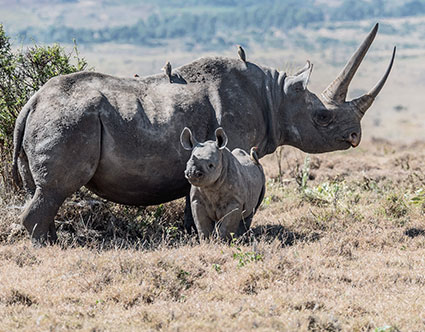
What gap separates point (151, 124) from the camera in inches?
374

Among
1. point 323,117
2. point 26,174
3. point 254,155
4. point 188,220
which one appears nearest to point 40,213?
point 26,174

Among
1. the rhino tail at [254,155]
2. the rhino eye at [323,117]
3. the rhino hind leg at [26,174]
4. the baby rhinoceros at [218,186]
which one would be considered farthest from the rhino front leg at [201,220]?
the rhino eye at [323,117]

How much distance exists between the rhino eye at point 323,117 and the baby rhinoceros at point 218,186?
5.29 ft

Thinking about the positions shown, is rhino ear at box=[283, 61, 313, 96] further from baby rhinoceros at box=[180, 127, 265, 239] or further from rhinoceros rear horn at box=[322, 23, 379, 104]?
baby rhinoceros at box=[180, 127, 265, 239]

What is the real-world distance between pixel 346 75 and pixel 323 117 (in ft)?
2.13

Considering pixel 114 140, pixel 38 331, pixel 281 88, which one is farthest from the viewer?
pixel 281 88

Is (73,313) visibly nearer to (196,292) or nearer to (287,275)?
(196,292)

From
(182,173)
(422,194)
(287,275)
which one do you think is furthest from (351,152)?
(287,275)

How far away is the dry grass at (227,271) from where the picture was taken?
22.4 ft

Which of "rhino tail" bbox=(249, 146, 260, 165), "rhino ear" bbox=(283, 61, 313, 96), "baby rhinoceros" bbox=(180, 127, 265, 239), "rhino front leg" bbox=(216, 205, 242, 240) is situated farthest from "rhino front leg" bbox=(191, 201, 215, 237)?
"rhino ear" bbox=(283, 61, 313, 96)

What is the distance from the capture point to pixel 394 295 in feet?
25.1

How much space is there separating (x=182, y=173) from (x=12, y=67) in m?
2.89

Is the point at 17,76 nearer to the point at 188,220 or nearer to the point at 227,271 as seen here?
the point at 188,220

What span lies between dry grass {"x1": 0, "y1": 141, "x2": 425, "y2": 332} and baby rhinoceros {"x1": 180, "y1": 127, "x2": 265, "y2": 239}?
0.32 meters
